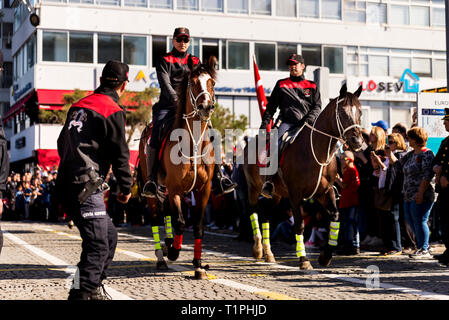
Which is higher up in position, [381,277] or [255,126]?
[255,126]

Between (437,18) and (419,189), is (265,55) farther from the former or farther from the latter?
(419,189)

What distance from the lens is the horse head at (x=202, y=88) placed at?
9367 millimetres

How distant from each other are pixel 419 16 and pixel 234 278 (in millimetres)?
44999

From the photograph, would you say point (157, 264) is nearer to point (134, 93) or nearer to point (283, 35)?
point (134, 93)

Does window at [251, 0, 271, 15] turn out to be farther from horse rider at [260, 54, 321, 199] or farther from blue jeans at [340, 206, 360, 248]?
horse rider at [260, 54, 321, 199]

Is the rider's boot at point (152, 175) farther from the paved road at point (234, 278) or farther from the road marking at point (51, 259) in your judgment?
Answer: the road marking at point (51, 259)

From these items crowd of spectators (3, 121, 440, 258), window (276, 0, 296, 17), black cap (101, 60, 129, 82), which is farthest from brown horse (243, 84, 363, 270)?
window (276, 0, 296, 17)

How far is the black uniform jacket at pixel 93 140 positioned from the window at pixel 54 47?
39.4 metres

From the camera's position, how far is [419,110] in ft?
46.8

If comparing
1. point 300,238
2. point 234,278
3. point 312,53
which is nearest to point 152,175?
point 234,278

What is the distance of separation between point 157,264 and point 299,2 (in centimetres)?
4091

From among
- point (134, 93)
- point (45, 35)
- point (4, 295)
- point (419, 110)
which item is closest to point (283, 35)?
point (134, 93)

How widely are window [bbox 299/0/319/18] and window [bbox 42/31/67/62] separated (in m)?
15.8

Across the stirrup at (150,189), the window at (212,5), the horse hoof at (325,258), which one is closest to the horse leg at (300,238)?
the horse hoof at (325,258)
